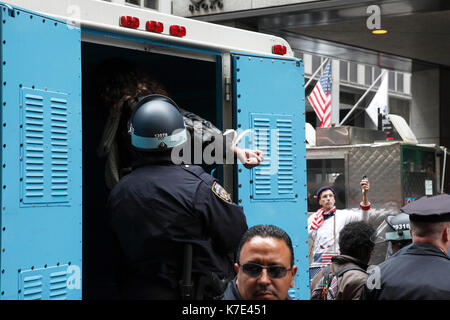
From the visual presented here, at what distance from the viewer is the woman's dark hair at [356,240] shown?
213 inches

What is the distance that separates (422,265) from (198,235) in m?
1.32

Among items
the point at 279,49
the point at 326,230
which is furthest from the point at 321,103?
the point at 279,49

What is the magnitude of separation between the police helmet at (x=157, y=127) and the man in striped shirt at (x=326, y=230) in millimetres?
4763

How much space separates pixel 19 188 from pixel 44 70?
2.50 ft

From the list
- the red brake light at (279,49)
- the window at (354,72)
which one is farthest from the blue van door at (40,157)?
the window at (354,72)

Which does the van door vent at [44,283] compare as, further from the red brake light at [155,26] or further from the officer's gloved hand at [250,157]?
the red brake light at [155,26]

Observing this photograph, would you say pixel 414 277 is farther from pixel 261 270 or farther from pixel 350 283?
pixel 350 283

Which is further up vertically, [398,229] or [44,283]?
[398,229]

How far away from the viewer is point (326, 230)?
9039 mm

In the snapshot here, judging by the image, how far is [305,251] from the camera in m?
5.95

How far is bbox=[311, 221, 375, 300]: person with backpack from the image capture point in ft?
16.1

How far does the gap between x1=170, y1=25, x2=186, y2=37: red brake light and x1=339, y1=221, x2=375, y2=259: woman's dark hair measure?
1957mm
